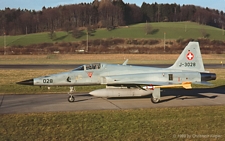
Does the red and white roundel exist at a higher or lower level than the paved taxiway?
higher

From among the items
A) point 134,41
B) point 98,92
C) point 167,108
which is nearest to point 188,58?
point 167,108

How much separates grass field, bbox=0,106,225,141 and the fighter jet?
253 cm

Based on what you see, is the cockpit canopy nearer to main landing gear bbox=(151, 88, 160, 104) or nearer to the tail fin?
main landing gear bbox=(151, 88, 160, 104)

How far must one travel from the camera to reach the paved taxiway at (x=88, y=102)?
1431 centimetres

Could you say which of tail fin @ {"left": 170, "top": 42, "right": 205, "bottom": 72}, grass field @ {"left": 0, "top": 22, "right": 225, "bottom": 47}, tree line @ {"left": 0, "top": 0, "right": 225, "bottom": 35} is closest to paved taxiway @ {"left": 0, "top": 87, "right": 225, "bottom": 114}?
tail fin @ {"left": 170, "top": 42, "right": 205, "bottom": 72}

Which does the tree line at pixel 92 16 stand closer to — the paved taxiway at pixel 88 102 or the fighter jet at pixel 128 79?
the paved taxiway at pixel 88 102

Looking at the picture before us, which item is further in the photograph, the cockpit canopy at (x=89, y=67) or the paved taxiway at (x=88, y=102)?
the cockpit canopy at (x=89, y=67)

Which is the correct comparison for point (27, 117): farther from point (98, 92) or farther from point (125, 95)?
point (125, 95)

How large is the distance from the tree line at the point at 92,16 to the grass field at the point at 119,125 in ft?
427

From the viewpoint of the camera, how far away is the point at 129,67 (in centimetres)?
1688

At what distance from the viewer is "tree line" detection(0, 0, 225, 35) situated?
15088 cm

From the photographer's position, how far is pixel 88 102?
52.4 ft

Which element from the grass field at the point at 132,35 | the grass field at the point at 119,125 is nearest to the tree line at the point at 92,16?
the grass field at the point at 132,35

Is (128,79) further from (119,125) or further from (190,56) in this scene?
(119,125)
